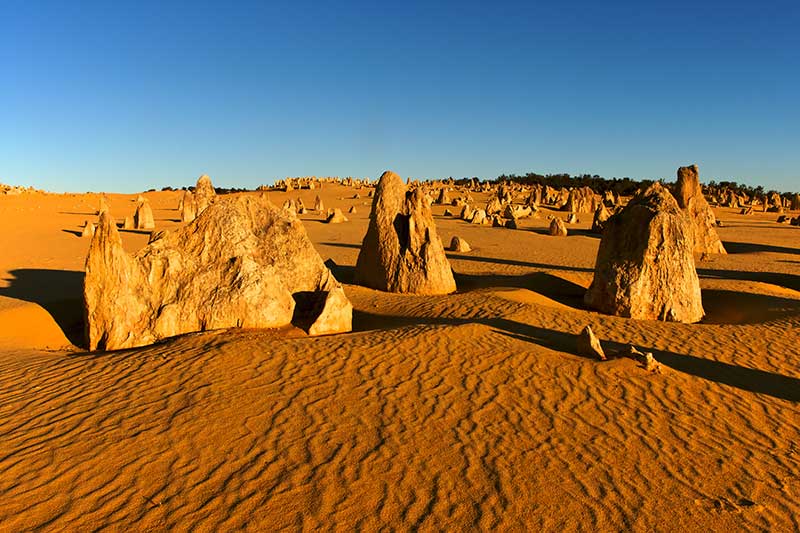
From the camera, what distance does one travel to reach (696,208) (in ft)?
67.8

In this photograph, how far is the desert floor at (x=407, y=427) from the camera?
4.33m

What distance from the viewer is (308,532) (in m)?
4.00

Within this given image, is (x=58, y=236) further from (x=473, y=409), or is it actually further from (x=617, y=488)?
(x=617, y=488)

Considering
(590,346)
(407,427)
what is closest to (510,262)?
(590,346)

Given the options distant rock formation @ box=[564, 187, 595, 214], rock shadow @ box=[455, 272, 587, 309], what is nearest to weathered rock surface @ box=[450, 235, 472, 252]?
rock shadow @ box=[455, 272, 587, 309]

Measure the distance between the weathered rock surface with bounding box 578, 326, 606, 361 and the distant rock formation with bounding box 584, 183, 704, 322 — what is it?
3638 millimetres

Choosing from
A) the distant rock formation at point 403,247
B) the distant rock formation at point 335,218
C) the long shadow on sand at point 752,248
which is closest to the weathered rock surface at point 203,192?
the distant rock formation at point 335,218

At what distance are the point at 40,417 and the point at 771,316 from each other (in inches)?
533

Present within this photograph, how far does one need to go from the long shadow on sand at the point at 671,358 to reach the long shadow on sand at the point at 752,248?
17167 mm

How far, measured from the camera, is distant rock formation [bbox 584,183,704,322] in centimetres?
1117

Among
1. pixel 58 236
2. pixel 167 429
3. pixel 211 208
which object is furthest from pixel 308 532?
pixel 58 236

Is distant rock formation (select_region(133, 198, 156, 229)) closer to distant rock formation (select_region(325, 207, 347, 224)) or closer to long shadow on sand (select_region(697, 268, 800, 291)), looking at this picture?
distant rock formation (select_region(325, 207, 347, 224))

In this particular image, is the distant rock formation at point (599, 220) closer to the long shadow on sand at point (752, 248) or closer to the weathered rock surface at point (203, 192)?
the long shadow on sand at point (752, 248)

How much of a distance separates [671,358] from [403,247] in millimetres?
6987
